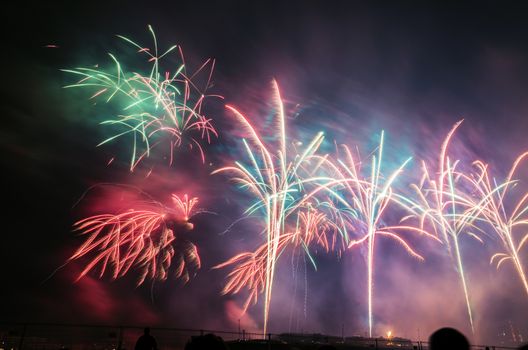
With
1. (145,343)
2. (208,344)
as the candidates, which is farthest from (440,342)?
(145,343)

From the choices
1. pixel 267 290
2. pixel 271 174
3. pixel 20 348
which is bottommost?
pixel 20 348

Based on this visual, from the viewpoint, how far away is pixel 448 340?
3490 millimetres

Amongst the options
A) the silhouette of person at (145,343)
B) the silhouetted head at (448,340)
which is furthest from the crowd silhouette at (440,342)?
the silhouette of person at (145,343)

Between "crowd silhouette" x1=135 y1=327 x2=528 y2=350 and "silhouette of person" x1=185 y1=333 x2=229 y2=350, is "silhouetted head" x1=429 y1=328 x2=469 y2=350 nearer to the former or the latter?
"crowd silhouette" x1=135 y1=327 x2=528 y2=350

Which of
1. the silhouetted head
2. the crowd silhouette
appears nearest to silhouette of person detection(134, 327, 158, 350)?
the crowd silhouette

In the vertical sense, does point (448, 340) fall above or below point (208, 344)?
above

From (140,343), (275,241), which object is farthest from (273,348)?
(140,343)

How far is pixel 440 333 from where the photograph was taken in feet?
11.7

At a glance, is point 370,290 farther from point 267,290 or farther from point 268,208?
Answer: point 268,208

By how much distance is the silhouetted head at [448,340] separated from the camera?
346 centimetres

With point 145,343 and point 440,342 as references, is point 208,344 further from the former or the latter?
point 145,343

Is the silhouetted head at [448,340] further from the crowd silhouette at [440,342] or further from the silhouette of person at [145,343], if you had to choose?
the silhouette of person at [145,343]

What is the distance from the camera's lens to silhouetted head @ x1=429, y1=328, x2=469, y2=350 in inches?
136

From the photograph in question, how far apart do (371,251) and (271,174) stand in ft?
36.2
